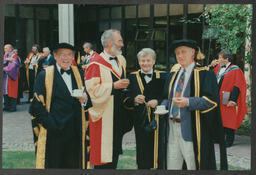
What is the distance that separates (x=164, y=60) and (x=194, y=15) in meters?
0.92

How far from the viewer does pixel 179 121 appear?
170 inches

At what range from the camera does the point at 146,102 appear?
4.56m

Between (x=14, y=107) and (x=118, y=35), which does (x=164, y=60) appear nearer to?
(x=118, y=35)

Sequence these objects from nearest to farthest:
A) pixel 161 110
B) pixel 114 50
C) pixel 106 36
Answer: pixel 161 110 < pixel 114 50 < pixel 106 36

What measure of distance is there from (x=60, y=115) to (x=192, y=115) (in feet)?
5.73

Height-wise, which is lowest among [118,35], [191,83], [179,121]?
[179,121]

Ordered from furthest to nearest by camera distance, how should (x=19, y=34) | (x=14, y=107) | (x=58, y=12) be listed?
1. (x=14, y=107)
2. (x=19, y=34)
3. (x=58, y=12)

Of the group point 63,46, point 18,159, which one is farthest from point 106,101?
point 18,159

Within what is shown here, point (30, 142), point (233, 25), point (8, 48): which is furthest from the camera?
point (30, 142)

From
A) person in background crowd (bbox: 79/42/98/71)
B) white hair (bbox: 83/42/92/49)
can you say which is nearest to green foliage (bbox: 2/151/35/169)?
person in background crowd (bbox: 79/42/98/71)

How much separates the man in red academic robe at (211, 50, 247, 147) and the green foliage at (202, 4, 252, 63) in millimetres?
340

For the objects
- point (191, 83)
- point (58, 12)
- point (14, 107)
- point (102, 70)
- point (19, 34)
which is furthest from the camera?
point (14, 107)

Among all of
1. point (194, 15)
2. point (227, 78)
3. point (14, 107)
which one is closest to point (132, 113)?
point (194, 15)

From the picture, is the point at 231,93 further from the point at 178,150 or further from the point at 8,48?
the point at 8,48
